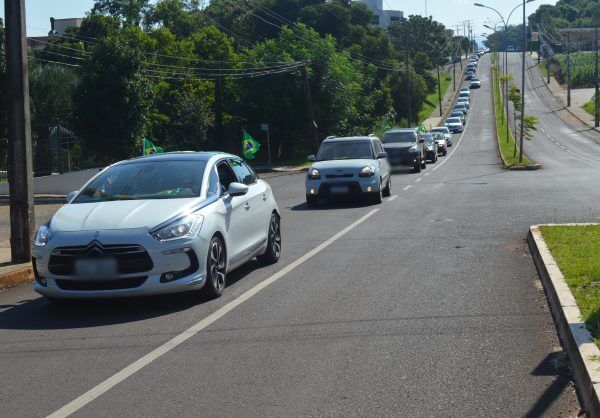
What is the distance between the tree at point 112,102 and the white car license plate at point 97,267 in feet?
90.9

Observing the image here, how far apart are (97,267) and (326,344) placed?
8.61 feet

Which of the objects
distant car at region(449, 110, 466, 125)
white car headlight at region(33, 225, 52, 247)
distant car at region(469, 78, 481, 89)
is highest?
distant car at region(469, 78, 481, 89)

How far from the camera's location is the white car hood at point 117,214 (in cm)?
855

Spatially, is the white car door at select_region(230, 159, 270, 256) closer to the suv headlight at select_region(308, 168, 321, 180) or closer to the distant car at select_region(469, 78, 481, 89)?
the suv headlight at select_region(308, 168, 321, 180)

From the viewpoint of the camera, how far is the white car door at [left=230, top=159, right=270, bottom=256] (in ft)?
34.7

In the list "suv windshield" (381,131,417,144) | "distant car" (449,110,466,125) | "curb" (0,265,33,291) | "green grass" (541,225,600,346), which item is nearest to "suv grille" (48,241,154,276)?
"curb" (0,265,33,291)

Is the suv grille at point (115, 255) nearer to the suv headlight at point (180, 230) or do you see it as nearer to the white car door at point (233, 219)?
the suv headlight at point (180, 230)

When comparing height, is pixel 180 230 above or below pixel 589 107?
below

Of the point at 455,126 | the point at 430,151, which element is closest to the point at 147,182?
the point at 430,151

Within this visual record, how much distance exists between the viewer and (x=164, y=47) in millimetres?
65688

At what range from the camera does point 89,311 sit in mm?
8867

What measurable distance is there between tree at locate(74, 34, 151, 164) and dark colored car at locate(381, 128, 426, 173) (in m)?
10.5

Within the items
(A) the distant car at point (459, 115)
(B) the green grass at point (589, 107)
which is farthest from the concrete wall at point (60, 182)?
(B) the green grass at point (589, 107)

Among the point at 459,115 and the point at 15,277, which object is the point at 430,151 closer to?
the point at 15,277
